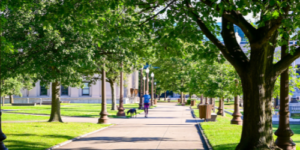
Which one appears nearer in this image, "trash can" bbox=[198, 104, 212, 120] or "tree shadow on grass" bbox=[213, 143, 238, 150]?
"tree shadow on grass" bbox=[213, 143, 238, 150]

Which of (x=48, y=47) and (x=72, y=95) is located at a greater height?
(x=48, y=47)

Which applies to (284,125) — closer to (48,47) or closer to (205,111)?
(205,111)

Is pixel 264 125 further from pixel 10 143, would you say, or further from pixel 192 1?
pixel 10 143

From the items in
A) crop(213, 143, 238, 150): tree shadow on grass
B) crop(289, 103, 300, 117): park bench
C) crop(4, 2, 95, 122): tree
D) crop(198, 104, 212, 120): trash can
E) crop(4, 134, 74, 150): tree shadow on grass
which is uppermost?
crop(4, 2, 95, 122): tree

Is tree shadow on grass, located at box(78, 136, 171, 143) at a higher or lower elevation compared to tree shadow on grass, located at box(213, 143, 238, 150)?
lower

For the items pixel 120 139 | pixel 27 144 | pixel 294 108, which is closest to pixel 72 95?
pixel 294 108

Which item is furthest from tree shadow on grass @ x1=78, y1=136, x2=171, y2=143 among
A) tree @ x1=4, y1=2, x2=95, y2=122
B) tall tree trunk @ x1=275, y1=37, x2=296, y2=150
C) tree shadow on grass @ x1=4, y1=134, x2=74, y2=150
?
tree @ x1=4, y1=2, x2=95, y2=122

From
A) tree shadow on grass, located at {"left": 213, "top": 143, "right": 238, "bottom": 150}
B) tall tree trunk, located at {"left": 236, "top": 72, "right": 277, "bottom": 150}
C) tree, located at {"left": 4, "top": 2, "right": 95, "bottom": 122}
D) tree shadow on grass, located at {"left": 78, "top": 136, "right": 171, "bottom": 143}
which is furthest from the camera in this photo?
tree, located at {"left": 4, "top": 2, "right": 95, "bottom": 122}

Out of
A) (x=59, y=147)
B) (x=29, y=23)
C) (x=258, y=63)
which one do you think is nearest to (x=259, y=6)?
(x=258, y=63)

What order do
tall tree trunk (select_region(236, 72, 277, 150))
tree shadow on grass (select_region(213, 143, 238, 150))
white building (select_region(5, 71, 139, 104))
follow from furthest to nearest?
white building (select_region(5, 71, 139, 104))
tree shadow on grass (select_region(213, 143, 238, 150))
tall tree trunk (select_region(236, 72, 277, 150))

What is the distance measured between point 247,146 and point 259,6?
356cm

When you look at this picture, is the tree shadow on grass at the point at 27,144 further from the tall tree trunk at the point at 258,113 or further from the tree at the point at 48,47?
the tall tree trunk at the point at 258,113

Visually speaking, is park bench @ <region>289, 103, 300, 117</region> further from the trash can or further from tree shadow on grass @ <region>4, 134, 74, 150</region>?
tree shadow on grass @ <region>4, 134, 74, 150</region>

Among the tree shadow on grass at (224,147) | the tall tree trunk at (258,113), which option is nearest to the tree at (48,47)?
the tree shadow on grass at (224,147)
